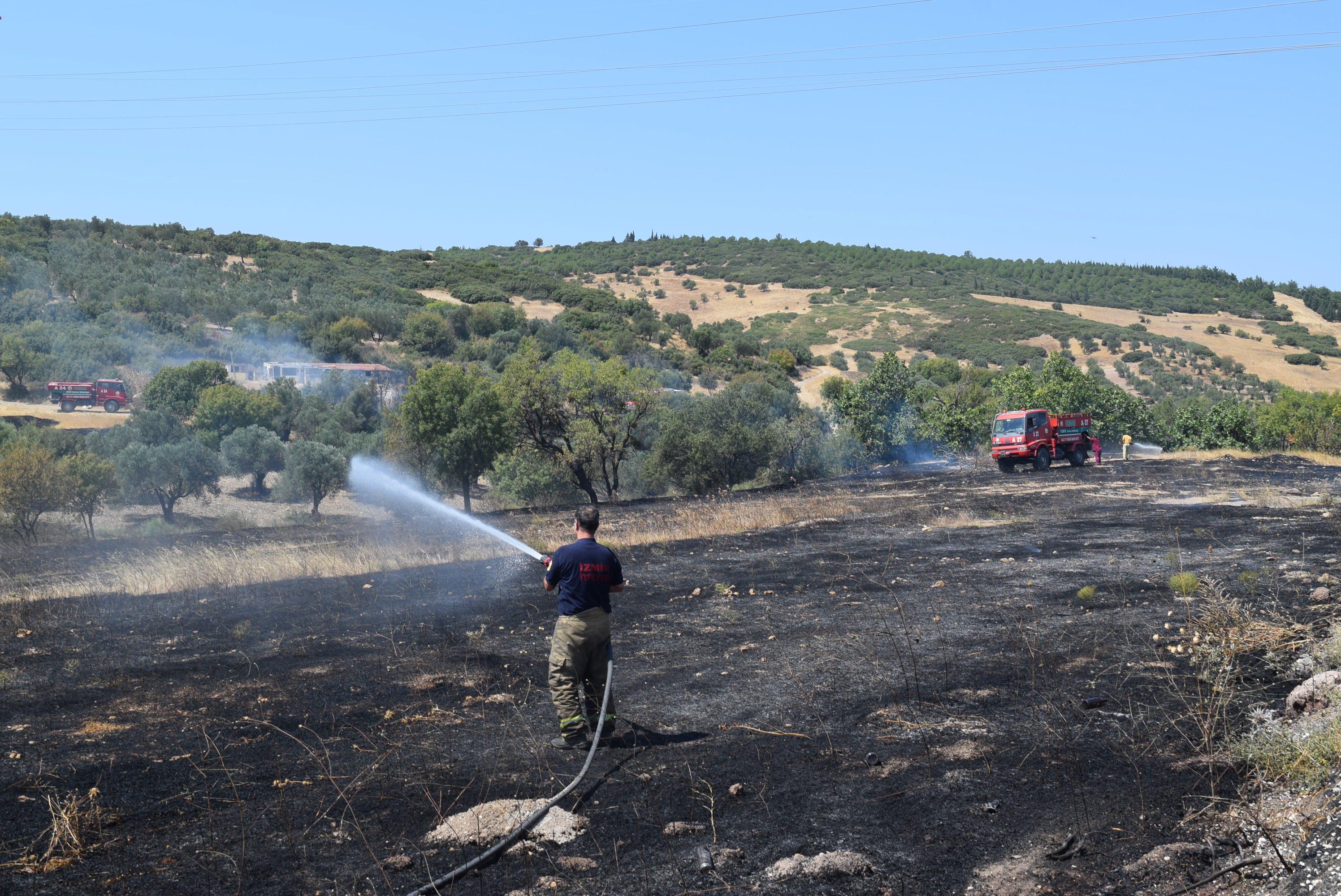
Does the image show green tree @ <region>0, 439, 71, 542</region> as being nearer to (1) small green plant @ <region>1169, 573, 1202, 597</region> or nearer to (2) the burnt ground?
(2) the burnt ground

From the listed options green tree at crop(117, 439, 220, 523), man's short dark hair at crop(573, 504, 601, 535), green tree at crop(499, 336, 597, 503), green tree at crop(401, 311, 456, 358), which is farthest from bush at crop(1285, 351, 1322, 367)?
man's short dark hair at crop(573, 504, 601, 535)

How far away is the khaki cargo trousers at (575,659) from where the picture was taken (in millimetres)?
7035

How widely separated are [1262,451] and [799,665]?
42.9 meters

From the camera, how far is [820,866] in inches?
199

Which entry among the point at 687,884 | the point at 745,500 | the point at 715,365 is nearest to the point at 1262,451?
the point at 745,500

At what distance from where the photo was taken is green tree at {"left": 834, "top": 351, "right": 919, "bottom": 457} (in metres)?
44.6

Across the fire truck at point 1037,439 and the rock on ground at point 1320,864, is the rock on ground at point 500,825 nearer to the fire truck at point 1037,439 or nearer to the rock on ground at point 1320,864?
the rock on ground at point 1320,864

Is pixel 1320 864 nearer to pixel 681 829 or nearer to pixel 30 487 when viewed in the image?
pixel 681 829

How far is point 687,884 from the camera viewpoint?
16.1ft

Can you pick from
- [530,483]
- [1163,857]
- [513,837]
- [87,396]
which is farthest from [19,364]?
[1163,857]

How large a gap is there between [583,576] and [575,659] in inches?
25.4

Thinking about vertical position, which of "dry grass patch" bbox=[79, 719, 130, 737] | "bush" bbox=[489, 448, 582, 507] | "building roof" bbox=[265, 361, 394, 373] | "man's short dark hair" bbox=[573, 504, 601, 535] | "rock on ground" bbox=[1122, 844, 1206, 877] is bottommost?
"bush" bbox=[489, 448, 582, 507]

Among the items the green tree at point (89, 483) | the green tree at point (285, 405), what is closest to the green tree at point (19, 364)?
the green tree at point (285, 405)

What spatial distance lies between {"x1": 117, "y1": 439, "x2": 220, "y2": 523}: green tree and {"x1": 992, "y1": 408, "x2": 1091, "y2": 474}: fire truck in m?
30.7
